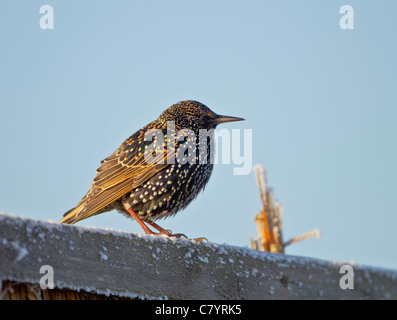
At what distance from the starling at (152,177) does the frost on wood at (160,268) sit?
4.13 ft

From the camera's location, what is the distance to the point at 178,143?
12.3 feet

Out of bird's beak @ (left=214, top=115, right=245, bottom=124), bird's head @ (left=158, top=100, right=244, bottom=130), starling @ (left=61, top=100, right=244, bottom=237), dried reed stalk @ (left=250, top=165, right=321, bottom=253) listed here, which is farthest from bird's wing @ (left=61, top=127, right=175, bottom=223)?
dried reed stalk @ (left=250, top=165, right=321, bottom=253)

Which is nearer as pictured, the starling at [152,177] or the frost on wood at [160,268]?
the frost on wood at [160,268]

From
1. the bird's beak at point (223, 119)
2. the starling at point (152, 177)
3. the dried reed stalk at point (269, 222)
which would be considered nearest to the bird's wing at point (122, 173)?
the starling at point (152, 177)

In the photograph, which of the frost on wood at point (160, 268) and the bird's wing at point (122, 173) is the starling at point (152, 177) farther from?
the frost on wood at point (160, 268)

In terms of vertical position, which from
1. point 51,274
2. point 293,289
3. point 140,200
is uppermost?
point 140,200

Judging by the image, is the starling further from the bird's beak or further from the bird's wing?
the bird's beak

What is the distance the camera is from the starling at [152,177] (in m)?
3.60

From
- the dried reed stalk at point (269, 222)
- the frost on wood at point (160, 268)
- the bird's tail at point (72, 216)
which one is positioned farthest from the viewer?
the dried reed stalk at point (269, 222)

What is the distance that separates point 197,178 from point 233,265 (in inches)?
59.8

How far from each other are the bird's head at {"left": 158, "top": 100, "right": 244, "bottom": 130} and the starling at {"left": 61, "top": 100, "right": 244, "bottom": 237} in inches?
4.5

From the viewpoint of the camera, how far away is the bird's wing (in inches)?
136

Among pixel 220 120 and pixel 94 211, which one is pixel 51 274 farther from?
pixel 220 120
